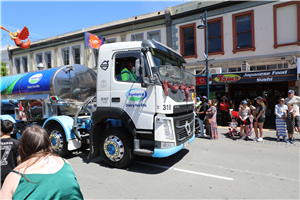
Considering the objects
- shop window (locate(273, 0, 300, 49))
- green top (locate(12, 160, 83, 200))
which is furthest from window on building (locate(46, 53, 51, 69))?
green top (locate(12, 160, 83, 200))

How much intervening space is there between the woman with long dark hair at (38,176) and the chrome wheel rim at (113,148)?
331cm

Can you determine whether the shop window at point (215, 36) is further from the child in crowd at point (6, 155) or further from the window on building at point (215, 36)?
the child in crowd at point (6, 155)

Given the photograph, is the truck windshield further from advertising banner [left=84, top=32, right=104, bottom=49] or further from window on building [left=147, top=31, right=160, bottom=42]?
advertising banner [left=84, top=32, right=104, bottom=49]

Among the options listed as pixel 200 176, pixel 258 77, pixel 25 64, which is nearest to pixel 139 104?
pixel 200 176

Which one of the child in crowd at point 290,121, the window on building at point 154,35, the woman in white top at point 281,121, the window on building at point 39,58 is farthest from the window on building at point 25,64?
the child in crowd at point 290,121

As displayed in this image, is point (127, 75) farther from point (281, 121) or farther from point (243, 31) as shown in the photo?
point (243, 31)

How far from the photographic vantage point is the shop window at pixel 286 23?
11641 mm

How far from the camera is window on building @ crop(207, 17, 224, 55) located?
14.0 m

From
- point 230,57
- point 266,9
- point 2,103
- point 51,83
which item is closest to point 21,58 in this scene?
point 2,103

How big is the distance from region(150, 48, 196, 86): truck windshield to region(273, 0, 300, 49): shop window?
9.78 meters

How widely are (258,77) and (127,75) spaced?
8.60m

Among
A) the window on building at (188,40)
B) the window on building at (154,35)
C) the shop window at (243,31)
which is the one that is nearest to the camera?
the shop window at (243,31)

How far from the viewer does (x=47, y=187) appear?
4.72ft

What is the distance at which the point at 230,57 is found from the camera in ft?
44.7
